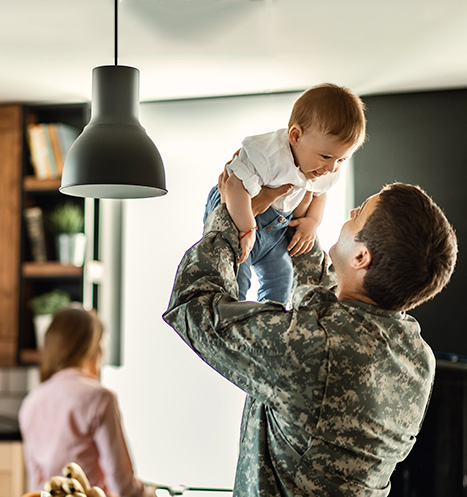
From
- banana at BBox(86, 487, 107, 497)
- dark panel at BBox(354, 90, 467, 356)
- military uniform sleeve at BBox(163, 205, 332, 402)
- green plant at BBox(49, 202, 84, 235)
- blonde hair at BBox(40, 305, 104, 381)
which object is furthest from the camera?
green plant at BBox(49, 202, 84, 235)

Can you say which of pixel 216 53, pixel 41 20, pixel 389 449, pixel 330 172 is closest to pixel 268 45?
pixel 216 53

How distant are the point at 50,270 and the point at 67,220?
0.23 metres

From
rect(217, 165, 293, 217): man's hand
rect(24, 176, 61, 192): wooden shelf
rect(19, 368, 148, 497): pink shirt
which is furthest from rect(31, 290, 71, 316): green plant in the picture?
rect(217, 165, 293, 217): man's hand

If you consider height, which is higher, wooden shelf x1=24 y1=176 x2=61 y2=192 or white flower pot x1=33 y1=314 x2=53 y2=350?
wooden shelf x1=24 y1=176 x2=61 y2=192

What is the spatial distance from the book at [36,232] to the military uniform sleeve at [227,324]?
7.23 feet

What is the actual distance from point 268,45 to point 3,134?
1.78m

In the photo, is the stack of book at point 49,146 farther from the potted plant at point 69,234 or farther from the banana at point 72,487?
the banana at point 72,487

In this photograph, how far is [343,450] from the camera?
1075 mm

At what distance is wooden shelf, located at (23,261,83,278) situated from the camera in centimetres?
308

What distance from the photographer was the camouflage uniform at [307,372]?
3.37 ft

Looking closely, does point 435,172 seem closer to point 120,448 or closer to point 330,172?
point 330,172

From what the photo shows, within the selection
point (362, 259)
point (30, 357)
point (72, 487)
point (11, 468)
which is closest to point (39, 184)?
point (30, 357)

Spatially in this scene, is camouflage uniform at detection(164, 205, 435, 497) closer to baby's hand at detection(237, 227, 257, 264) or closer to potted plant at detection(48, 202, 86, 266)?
baby's hand at detection(237, 227, 257, 264)

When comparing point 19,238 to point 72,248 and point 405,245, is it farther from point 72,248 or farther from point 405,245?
point 405,245
